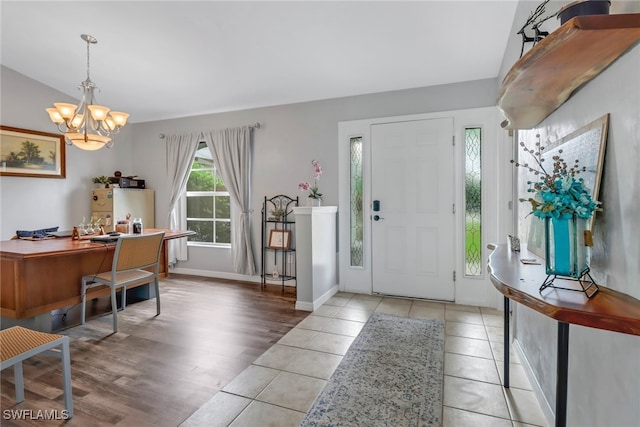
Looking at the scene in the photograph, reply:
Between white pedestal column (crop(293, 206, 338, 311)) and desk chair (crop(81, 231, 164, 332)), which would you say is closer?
desk chair (crop(81, 231, 164, 332))

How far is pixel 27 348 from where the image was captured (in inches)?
63.9

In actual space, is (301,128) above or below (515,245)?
above

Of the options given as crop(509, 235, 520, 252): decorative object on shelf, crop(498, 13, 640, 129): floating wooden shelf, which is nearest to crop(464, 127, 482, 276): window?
crop(509, 235, 520, 252): decorative object on shelf

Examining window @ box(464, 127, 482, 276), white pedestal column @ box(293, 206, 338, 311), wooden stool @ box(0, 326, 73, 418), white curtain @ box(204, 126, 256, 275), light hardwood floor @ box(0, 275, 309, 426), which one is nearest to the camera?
wooden stool @ box(0, 326, 73, 418)

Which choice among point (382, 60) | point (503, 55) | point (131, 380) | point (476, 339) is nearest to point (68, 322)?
point (131, 380)

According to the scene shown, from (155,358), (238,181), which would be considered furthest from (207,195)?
(155,358)

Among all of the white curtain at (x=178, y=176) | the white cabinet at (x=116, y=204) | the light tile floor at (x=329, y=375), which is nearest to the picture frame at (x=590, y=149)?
the light tile floor at (x=329, y=375)

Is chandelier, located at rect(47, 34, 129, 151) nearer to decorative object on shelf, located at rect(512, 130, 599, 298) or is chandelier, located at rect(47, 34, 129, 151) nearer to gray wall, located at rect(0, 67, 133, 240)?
gray wall, located at rect(0, 67, 133, 240)

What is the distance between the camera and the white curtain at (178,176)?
505 centimetres

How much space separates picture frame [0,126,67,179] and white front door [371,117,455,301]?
4.40m

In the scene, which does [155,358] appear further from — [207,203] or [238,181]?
[207,203]

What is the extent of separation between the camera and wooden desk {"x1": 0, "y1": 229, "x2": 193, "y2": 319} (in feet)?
8.68

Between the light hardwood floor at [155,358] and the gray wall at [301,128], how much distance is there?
1.38 meters

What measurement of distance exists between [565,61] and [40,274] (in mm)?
3821
